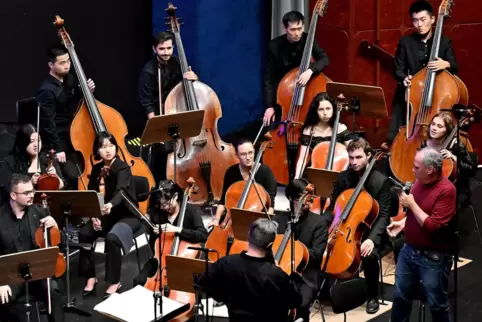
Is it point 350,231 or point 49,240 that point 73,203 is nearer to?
point 49,240

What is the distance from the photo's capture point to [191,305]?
20.3 feet

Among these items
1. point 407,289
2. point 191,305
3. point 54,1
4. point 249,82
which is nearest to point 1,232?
point 191,305

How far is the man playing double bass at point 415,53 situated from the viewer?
7727 mm

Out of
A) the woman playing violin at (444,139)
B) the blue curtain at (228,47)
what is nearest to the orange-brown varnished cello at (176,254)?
the woman playing violin at (444,139)

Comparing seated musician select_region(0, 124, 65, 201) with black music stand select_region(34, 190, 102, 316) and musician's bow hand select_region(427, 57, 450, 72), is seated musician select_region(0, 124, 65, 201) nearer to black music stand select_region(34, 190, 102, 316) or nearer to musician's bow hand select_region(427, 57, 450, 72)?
black music stand select_region(34, 190, 102, 316)

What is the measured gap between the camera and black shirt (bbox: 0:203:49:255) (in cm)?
600

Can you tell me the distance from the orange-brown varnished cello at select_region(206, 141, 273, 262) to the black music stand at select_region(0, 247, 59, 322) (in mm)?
1262

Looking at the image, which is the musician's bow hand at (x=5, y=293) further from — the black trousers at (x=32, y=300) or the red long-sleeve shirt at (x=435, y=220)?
the red long-sleeve shirt at (x=435, y=220)

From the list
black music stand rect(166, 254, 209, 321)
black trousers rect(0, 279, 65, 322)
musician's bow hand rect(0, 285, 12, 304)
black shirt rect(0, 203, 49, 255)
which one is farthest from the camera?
black shirt rect(0, 203, 49, 255)

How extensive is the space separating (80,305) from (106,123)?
1.53 metres

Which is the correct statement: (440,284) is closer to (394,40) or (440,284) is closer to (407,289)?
(407,289)

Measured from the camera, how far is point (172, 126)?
645 centimetres

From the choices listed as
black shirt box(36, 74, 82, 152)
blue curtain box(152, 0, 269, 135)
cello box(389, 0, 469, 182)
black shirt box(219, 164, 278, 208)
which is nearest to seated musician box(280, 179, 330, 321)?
black shirt box(219, 164, 278, 208)

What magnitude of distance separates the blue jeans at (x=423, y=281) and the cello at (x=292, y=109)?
2456mm
